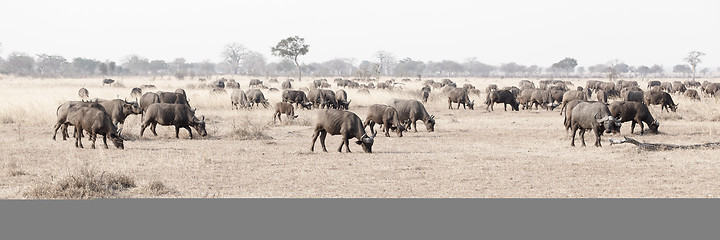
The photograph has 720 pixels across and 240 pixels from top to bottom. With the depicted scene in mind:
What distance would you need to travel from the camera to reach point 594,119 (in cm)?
1809

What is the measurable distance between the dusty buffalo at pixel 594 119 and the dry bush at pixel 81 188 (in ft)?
37.0

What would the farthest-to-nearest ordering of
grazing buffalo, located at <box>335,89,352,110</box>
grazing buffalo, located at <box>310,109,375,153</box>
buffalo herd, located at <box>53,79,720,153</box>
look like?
1. grazing buffalo, located at <box>335,89,352,110</box>
2. buffalo herd, located at <box>53,79,720,153</box>
3. grazing buffalo, located at <box>310,109,375,153</box>

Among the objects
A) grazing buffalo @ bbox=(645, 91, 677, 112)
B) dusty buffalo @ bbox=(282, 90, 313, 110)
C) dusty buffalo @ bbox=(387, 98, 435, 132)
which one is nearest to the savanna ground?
dusty buffalo @ bbox=(387, 98, 435, 132)

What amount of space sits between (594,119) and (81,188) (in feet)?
39.9

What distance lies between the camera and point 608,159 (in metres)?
15.6

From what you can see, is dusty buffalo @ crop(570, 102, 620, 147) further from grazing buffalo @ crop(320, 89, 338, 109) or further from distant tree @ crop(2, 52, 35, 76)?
distant tree @ crop(2, 52, 35, 76)

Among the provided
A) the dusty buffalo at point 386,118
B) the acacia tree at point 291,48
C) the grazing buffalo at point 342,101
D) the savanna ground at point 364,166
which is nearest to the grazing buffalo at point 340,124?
the savanna ground at point 364,166

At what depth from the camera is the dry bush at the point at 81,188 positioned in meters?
10.5

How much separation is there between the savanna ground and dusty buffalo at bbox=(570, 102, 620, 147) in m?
0.53

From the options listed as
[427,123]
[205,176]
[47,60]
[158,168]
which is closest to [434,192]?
[205,176]

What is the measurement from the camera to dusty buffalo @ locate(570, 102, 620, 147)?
17.9 m

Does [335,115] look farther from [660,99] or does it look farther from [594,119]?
[660,99]

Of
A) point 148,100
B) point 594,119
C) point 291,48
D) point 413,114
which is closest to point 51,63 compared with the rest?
point 291,48

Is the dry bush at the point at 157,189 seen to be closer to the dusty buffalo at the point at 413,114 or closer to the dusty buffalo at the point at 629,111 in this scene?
the dusty buffalo at the point at 413,114
